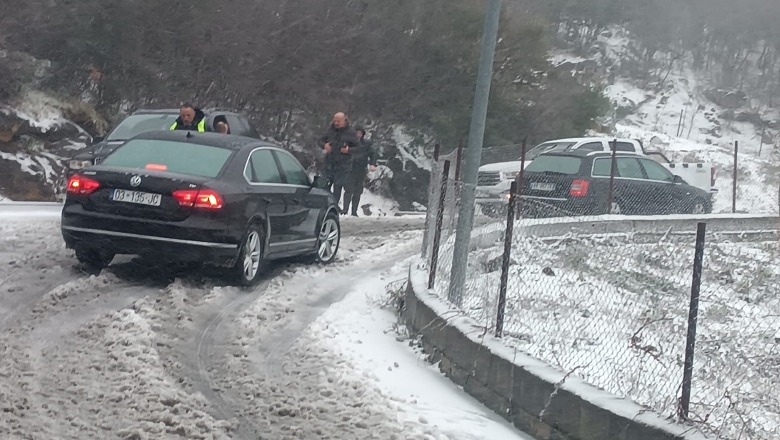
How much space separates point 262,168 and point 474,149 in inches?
109

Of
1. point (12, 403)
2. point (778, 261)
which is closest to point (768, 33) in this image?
point (778, 261)

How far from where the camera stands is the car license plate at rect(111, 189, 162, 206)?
8.64 metres

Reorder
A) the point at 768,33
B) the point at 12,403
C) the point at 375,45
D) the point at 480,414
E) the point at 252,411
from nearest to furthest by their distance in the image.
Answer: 1. the point at 12,403
2. the point at 252,411
3. the point at 480,414
4. the point at 375,45
5. the point at 768,33

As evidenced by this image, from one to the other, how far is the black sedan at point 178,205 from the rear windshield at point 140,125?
4369 millimetres

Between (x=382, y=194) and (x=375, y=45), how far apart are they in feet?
15.4

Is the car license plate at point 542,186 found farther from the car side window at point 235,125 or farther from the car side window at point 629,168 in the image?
the car side window at point 235,125

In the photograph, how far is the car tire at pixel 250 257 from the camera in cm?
908

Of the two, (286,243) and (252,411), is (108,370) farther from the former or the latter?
(286,243)

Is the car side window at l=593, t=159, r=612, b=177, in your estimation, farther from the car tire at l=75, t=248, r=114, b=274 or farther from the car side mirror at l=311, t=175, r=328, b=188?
the car tire at l=75, t=248, r=114, b=274

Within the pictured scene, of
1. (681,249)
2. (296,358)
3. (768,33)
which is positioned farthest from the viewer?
(768,33)

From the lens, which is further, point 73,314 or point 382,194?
point 382,194

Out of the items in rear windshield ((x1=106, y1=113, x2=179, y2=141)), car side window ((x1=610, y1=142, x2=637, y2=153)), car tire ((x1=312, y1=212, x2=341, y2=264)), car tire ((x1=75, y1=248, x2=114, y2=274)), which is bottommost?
car tire ((x1=75, y1=248, x2=114, y2=274))

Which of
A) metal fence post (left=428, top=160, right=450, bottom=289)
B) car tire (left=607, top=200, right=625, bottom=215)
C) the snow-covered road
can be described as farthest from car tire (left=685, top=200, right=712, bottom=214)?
metal fence post (left=428, top=160, right=450, bottom=289)

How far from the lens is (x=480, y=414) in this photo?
6.14 meters
